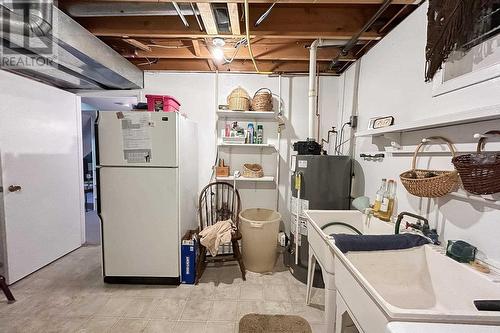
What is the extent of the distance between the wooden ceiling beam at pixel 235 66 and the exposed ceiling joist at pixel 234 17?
3.00 feet

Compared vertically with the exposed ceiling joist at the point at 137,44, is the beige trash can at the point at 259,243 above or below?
below

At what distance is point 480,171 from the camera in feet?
3.07

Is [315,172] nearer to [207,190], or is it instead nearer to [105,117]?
[207,190]

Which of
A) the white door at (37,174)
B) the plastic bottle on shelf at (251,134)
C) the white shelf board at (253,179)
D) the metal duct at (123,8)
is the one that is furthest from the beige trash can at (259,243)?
the white door at (37,174)

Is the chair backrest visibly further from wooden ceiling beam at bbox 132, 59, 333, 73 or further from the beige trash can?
wooden ceiling beam at bbox 132, 59, 333, 73

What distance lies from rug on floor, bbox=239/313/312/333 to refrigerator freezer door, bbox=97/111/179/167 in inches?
59.8

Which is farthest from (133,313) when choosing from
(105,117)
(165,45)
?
(165,45)

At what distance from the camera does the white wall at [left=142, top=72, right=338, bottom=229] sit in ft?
9.55

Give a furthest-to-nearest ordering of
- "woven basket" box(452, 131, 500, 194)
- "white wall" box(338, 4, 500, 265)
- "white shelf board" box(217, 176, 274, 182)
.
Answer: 1. "white shelf board" box(217, 176, 274, 182)
2. "white wall" box(338, 4, 500, 265)
3. "woven basket" box(452, 131, 500, 194)

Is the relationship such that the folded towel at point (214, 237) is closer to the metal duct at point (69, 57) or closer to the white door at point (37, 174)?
the white door at point (37, 174)

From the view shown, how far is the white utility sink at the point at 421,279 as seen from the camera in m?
0.93

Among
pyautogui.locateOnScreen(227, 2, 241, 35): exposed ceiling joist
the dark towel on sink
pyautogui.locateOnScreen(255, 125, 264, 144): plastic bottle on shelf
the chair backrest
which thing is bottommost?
the chair backrest

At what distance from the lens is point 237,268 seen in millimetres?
2523

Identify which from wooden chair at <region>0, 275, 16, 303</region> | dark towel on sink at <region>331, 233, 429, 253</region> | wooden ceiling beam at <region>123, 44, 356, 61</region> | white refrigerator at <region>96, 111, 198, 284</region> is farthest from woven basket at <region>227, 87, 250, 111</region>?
wooden chair at <region>0, 275, 16, 303</region>
